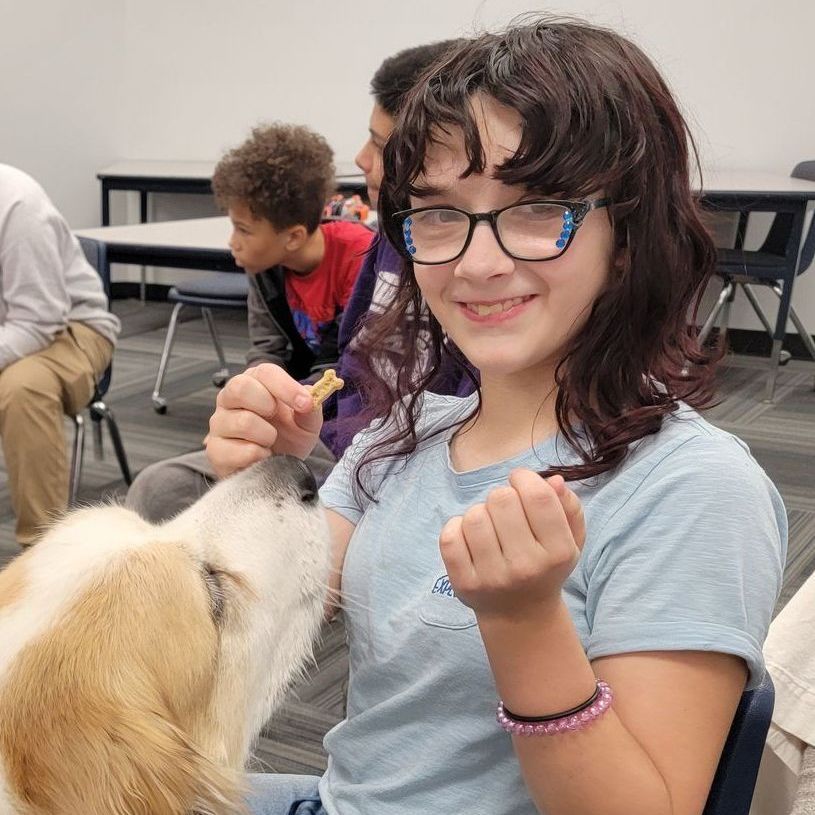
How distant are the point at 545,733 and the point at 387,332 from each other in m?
0.63

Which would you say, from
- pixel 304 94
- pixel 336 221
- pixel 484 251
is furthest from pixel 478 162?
pixel 304 94

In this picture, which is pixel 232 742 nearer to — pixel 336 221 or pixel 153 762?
pixel 153 762

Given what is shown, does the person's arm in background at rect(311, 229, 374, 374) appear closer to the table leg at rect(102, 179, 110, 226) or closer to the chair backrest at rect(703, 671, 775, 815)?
the chair backrest at rect(703, 671, 775, 815)

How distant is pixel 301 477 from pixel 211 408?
12.5 feet

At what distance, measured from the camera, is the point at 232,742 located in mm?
1062

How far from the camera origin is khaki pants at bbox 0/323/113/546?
3053mm

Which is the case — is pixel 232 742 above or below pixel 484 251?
below

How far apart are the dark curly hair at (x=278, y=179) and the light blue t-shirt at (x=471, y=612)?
76.0 inches

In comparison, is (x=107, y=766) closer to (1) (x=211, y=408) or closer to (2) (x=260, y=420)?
(2) (x=260, y=420)

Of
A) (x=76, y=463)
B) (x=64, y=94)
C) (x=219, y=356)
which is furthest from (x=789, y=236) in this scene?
(x=64, y=94)

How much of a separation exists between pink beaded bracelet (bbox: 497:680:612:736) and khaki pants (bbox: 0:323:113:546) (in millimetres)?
2480

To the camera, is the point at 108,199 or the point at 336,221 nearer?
the point at 336,221

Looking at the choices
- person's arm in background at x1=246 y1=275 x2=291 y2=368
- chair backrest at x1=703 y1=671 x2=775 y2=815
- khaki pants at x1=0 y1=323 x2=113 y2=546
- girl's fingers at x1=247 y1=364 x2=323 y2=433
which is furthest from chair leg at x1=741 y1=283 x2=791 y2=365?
chair backrest at x1=703 y1=671 x2=775 y2=815

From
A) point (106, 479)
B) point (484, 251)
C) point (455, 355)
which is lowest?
point (106, 479)
